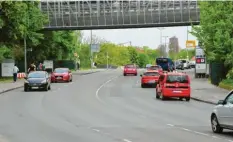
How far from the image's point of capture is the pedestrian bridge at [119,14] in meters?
79.0

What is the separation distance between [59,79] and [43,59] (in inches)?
1311

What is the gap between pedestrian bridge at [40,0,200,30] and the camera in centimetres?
7900

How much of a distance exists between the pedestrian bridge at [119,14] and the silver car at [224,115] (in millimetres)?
61239

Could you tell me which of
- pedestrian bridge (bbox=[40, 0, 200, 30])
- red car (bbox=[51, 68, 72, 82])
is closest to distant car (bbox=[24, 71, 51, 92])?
red car (bbox=[51, 68, 72, 82])

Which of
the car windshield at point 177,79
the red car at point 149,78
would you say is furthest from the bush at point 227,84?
the car windshield at point 177,79

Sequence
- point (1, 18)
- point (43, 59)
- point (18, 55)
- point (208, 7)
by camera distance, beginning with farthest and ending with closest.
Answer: point (43, 59), point (18, 55), point (1, 18), point (208, 7)

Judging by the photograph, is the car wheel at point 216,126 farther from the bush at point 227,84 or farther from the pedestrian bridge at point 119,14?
the pedestrian bridge at point 119,14

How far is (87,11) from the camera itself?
80.6 meters

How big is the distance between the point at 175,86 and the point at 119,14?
4551 centimetres

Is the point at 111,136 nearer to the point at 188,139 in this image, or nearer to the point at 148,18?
the point at 188,139

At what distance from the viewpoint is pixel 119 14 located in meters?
79.9

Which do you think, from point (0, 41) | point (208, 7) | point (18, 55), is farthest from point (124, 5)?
point (208, 7)

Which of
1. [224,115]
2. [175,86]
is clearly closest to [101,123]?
[224,115]

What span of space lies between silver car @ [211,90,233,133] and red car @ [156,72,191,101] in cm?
1759
